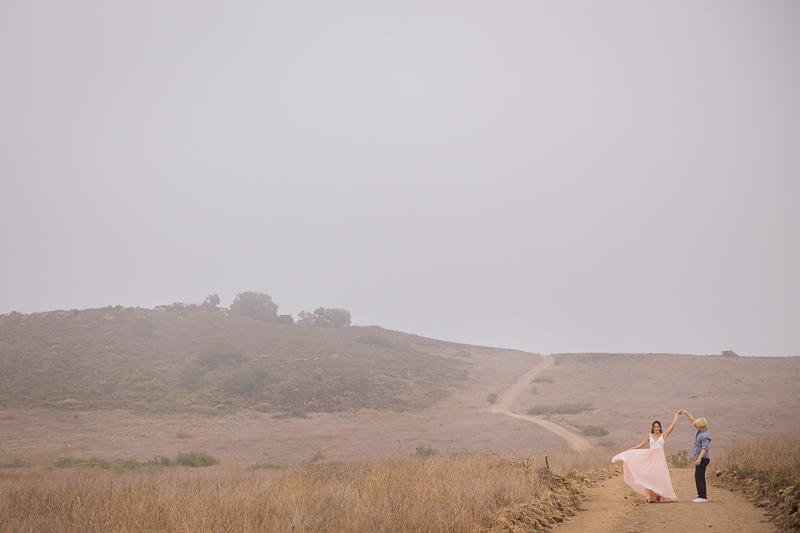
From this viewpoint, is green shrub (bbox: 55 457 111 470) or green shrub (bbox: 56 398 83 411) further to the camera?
green shrub (bbox: 56 398 83 411)

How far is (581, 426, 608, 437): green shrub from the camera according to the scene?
26.8 m

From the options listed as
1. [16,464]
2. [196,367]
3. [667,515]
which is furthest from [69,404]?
[667,515]

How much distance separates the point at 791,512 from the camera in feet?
22.4

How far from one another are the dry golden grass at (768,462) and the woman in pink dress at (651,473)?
212cm

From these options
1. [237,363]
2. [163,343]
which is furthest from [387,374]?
[163,343]

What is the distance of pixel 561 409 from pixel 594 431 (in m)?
10.8

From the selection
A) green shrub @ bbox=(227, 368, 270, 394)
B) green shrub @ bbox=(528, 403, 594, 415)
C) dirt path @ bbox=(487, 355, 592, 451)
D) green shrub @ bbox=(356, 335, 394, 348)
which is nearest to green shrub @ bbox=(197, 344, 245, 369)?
green shrub @ bbox=(227, 368, 270, 394)

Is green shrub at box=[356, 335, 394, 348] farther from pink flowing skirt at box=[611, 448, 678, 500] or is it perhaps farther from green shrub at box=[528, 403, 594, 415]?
pink flowing skirt at box=[611, 448, 678, 500]

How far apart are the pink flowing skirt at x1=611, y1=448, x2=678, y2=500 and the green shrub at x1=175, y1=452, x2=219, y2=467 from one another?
16.8m

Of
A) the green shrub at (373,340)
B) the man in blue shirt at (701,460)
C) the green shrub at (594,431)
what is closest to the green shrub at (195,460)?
the man in blue shirt at (701,460)

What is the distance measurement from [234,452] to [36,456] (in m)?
8.36

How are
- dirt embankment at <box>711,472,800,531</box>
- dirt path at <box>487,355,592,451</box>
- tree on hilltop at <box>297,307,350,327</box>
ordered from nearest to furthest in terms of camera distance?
dirt embankment at <box>711,472,800,531</box>, dirt path at <box>487,355,592,451</box>, tree on hilltop at <box>297,307,350,327</box>

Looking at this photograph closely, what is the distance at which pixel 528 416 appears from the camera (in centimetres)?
3584

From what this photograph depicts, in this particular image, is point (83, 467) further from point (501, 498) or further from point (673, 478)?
point (673, 478)
